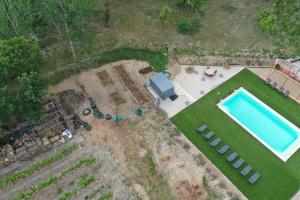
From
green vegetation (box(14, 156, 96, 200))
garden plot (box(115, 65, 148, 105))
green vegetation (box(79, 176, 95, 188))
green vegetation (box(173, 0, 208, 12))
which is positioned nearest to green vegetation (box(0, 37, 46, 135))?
green vegetation (box(14, 156, 96, 200))

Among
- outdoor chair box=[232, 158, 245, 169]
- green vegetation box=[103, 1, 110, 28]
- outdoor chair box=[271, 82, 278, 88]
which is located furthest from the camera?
green vegetation box=[103, 1, 110, 28]

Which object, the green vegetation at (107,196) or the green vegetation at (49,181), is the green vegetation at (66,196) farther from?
the green vegetation at (107,196)

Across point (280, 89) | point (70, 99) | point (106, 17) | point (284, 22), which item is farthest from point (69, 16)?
point (284, 22)

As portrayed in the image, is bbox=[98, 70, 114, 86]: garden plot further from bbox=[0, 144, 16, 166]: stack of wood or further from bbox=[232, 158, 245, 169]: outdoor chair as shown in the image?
bbox=[232, 158, 245, 169]: outdoor chair

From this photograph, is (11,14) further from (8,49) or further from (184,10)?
(184,10)

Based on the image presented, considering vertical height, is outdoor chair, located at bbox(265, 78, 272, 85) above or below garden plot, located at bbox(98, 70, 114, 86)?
above

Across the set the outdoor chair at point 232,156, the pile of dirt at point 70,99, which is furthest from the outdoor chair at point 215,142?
the pile of dirt at point 70,99
